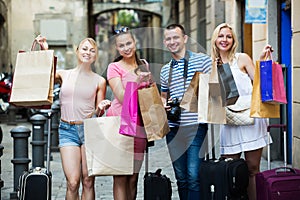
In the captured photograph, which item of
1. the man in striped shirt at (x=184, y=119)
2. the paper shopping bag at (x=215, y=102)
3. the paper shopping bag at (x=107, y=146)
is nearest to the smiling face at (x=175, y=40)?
the man in striped shirt at (x=184, y=119)

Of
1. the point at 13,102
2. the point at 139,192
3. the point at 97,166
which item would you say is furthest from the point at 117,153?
the point at 139,192

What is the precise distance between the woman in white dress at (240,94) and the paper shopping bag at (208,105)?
27 cm

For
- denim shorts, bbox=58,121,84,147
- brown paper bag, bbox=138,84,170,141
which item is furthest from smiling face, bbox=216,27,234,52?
denim shorts, bbox=58,121,84,147

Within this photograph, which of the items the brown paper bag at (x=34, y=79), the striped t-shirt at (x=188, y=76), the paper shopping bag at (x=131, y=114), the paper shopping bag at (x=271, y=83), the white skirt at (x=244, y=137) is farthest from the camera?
the white skirt at (x=244, y=137)

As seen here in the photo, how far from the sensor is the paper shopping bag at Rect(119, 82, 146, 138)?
5.74m

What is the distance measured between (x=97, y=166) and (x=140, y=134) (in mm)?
461

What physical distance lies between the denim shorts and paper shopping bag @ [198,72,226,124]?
1084 mm

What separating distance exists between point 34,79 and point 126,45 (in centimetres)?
85

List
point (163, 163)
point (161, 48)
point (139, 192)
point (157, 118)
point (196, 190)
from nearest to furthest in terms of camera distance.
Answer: point (157, 118) → point (196, 190) → point (161, 48) → point (139, 192) → point (163, 163)

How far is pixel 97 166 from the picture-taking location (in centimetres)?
590

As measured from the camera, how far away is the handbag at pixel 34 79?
588 centimetres

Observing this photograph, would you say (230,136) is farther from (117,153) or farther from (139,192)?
(139,192)

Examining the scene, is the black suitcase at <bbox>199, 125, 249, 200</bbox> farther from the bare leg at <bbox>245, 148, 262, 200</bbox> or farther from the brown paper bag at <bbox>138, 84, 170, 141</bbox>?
the brown paper bag at <bbox>138, 84, 170, 141</bbox>

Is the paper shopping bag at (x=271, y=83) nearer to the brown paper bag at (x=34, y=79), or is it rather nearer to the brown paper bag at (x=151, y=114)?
the brown paper bag at (x=151, y=114)
